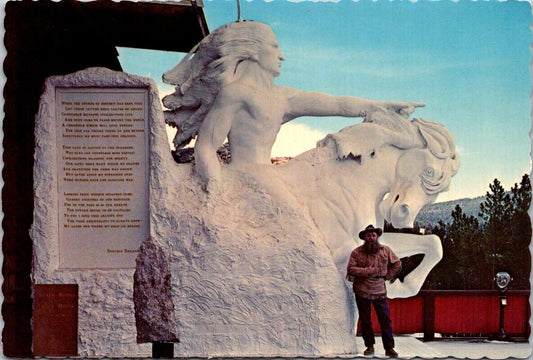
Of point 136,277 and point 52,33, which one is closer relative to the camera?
point 136,277

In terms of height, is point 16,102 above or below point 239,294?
above

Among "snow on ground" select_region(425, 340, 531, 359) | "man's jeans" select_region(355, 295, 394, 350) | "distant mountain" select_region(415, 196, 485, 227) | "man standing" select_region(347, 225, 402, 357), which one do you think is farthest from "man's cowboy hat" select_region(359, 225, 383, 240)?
"snow on ground" select_region(425, 340, 531, 359)

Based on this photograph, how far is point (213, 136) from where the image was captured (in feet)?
18.2

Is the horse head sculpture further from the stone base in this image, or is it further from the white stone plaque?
the white stone plaque

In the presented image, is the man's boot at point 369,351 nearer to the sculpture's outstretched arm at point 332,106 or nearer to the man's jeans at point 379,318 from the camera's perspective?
the man's jeans at point 379,318

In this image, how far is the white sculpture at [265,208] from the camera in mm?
5402

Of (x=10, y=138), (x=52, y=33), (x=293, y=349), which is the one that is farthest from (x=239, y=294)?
(x=52, y=33)

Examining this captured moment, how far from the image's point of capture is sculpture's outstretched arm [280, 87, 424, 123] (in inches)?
223

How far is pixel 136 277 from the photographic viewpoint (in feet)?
18.2

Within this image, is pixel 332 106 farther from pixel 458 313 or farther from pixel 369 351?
pixel 458 313

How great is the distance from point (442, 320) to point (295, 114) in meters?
2.01

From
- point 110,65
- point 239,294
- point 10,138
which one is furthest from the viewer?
point 110,65

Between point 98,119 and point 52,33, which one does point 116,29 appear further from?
point 98,119

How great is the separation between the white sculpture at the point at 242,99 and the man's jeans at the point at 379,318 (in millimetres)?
1139
